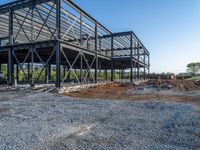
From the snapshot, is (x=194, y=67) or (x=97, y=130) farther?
(x=194, y=67)

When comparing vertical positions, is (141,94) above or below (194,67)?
below

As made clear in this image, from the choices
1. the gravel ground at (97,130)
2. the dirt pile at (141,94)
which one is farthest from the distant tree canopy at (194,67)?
the gravel ground at (97,130)

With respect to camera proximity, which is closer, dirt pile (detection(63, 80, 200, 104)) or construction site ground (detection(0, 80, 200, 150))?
construction site ground (detection(0, 80, 200, 150))

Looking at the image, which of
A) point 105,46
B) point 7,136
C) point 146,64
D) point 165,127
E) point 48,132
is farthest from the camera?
point 146,64

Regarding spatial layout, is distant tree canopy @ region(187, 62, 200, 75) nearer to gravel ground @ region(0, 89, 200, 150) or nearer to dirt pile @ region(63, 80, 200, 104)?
dirt pile @ region(63, 80, 200, 104)

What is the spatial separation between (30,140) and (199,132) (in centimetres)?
335

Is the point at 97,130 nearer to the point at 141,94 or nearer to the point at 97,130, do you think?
the point at 97,130

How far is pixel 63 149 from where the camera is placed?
2699 millimetres

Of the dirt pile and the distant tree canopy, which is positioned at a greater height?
the distant tree canopy

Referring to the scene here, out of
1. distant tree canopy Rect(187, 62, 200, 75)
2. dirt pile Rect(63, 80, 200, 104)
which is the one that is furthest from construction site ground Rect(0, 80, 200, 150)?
distant tree canopy Rect(187, 62, 200, 75)

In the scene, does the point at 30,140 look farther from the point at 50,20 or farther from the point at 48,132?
the point at 50,20

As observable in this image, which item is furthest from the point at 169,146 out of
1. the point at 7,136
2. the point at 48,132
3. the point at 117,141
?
the point at 7,136

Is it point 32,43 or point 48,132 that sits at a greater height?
point 32,43

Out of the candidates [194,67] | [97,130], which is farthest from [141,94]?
[194,67]
